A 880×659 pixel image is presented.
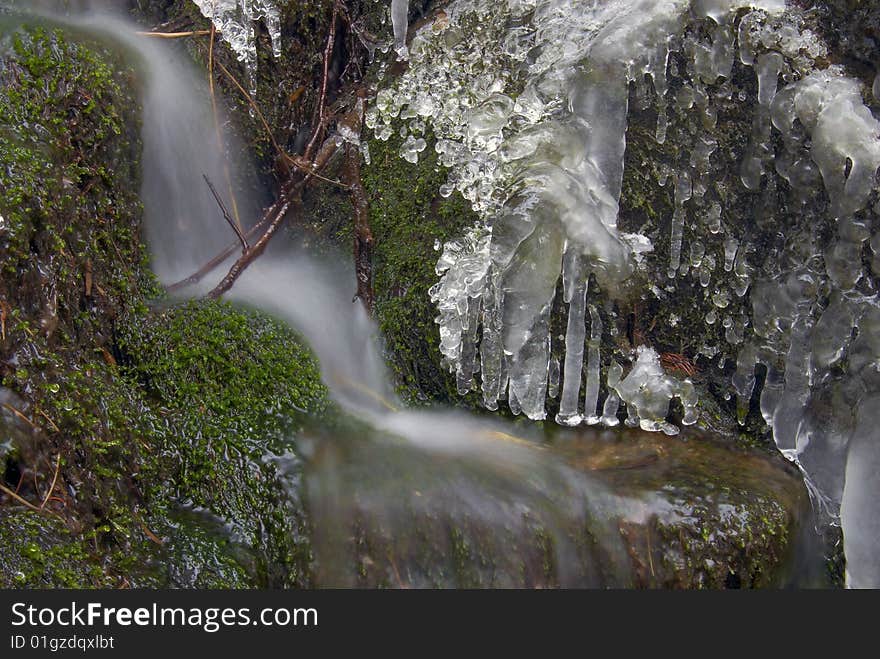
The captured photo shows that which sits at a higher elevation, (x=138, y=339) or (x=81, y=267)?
(x=81, y=267)

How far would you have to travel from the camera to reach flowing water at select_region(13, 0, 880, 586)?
2936mm

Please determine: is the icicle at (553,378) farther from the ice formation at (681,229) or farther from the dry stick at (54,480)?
the dry stick at (54,480)

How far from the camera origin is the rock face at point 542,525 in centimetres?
282

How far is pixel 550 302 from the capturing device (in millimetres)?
3314

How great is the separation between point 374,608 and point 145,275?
1.88m

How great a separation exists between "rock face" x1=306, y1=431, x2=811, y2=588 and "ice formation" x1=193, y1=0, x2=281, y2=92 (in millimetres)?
2109

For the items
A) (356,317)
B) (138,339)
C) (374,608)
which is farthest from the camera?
(356,317)

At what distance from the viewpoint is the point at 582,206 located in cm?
320

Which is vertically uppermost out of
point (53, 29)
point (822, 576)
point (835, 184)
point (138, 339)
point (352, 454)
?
point (53, 29)

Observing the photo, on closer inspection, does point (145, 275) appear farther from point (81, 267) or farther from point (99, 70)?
point (99, 70)

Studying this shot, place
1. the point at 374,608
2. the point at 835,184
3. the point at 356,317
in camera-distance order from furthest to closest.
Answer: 1. the point at 356,317
2. the point at 835,184
3. the point at 374,608

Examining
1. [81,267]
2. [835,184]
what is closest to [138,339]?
[81,267]

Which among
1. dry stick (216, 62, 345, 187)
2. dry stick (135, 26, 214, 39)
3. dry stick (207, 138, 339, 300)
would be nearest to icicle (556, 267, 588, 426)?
dry stick (216, 62, 345, 187)

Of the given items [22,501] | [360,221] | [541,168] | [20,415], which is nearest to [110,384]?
[20,415]
